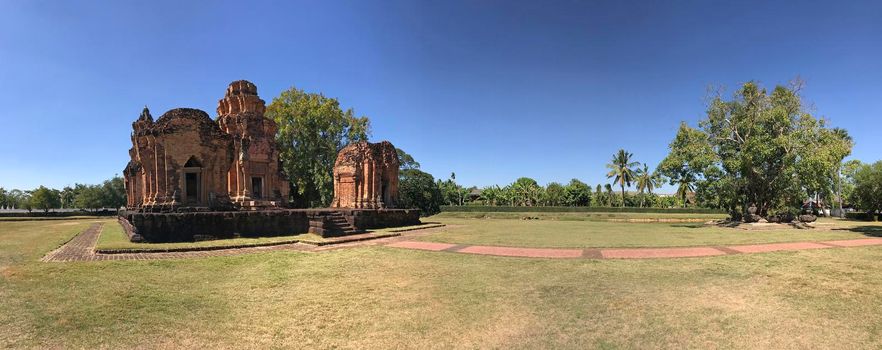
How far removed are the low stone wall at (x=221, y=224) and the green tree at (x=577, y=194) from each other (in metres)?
51.6

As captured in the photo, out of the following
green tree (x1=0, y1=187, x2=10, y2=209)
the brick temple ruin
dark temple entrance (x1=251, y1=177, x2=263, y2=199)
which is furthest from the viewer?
green tree (x1=0, y1=187, x2=10, y2=209)

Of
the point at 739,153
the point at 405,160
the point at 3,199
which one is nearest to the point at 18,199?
the point at 3,199

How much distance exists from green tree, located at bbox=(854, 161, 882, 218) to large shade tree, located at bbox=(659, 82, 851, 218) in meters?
12.9

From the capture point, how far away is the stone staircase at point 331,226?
1515 centimetres

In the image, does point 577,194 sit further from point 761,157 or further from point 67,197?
point 67,197

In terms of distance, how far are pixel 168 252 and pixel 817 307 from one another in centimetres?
1305

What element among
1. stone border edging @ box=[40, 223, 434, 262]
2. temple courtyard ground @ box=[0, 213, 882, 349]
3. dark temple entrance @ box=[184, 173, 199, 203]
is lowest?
Answer: temple courtyard ground @ box=[0, 213, 882, 349]

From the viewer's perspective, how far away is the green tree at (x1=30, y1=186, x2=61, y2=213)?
236ft

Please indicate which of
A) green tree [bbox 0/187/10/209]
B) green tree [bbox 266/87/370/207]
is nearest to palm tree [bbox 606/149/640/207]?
green tree [bbox 266/87/370/207]

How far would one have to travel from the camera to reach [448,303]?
5934mm

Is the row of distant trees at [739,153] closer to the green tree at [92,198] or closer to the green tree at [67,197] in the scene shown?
the green tree at [92,198]

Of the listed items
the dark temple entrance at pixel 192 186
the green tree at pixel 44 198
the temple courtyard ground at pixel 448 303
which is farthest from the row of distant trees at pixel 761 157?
the green tree at pixel 44 198

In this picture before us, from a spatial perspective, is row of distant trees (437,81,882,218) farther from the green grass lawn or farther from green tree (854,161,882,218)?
green tree (854,161,882,218)

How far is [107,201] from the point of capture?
2601 inches
